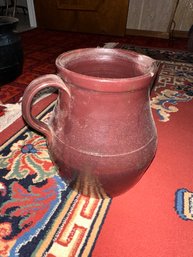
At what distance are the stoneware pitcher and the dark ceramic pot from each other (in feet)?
3.01

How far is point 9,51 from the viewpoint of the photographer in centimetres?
145

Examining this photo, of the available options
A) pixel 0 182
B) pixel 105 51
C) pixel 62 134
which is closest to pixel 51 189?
pixel 0 182

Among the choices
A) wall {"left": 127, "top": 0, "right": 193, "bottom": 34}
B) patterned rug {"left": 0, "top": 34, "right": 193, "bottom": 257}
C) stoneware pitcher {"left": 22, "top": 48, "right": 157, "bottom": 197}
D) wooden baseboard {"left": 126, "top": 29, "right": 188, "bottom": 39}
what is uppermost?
stoneware pitcher {"left": 22, "top": 48, "right": 157, "bottom": 197}

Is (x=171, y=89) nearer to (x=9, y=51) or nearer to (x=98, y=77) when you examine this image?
(x=9, y=51)

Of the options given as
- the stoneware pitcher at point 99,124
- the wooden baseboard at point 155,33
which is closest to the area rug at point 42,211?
the stoneware pitcher at point 99,124

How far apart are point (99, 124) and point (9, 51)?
113 centimetres

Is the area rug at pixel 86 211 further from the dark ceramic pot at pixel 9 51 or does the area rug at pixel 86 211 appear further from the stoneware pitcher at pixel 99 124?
the dark ceramic pot at pixel 9 51

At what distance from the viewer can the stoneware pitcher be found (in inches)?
21.5

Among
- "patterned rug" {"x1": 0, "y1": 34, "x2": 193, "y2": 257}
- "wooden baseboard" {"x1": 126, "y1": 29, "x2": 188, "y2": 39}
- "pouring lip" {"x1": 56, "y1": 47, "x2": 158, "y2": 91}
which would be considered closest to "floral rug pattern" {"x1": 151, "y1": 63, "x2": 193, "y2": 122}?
"patterned rug" {"x1": 0, "y1": 34, "x2": 193, "y2": 257}

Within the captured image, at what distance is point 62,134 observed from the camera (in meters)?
0.63

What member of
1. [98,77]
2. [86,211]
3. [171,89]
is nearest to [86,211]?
[86,211]

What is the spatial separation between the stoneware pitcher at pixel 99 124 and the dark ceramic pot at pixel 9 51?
0.92 m

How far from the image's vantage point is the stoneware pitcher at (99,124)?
0.55m

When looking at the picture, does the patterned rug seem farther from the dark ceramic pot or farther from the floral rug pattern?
the dark ceramic pot
